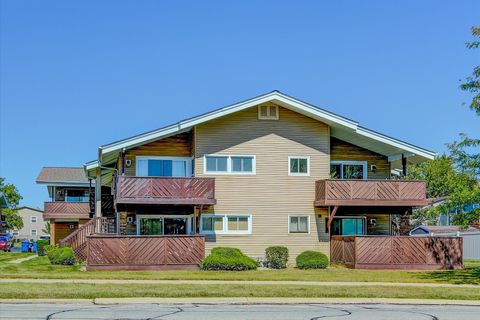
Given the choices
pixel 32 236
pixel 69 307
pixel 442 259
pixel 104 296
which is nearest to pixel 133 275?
pixel 104 296

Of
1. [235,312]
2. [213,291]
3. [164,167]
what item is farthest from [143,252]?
[235,312]

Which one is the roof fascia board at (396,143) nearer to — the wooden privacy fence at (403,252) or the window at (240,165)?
the wooden privacy fence at (403,252)

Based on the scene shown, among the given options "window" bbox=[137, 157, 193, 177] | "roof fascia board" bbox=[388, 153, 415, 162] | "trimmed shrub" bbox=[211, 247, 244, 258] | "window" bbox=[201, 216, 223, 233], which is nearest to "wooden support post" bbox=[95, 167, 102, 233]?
"window" bbox=[137, 157, 193, 177]

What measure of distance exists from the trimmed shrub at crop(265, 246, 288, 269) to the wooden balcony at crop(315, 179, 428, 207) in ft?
9.79

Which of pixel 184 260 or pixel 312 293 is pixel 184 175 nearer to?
pixel 184 260

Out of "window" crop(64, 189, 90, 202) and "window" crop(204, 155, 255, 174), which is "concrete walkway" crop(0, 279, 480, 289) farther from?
"window" crop(64, 189, 90, 202)

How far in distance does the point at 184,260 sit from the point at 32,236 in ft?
292

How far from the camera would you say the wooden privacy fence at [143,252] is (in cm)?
2706

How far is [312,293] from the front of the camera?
19062mm

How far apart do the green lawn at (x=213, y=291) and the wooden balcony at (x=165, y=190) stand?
393 inches

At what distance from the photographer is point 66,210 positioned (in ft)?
171

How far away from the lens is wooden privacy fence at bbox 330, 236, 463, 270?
29.4m

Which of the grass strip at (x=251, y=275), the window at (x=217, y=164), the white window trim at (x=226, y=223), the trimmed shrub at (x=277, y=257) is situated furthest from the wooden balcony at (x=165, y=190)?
the grass strip at (x=251, y=275)

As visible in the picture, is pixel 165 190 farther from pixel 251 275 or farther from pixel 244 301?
pixel 244 301
